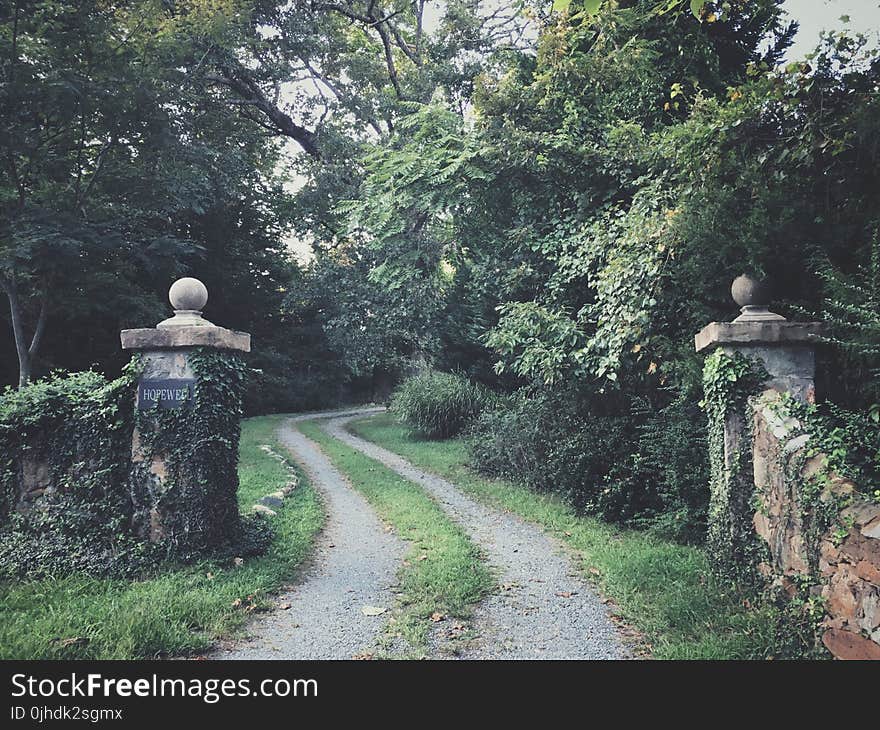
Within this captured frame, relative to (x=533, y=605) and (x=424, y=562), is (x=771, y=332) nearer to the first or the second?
(x=533, y=605)

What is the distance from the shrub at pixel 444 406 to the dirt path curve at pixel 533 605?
19.4ft

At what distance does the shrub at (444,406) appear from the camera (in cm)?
1264

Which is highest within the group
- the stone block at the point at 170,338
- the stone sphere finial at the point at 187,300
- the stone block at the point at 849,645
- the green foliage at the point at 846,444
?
the stone sphere finial at the point at 187,300

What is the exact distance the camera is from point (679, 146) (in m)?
5.41

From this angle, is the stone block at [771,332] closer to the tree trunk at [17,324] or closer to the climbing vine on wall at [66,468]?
the climbing vine on wall at [66,468]

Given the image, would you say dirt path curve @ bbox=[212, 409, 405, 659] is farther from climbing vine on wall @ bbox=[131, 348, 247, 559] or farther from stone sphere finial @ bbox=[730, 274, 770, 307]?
stone sphere finial @ bbox=[730, 274, 770, 307]

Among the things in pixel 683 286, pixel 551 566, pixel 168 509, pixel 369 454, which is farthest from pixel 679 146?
pixel 369 454

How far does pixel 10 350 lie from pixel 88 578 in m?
12.9

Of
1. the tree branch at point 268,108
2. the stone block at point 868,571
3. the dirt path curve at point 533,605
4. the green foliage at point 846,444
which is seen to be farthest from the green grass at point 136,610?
the tree branch at point 268,108

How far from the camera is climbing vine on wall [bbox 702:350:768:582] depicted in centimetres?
402

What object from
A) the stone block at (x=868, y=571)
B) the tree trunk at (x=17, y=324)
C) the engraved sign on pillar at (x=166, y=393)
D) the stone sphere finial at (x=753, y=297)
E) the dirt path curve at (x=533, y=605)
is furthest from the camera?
the tree trunk at (x=17, y=324)

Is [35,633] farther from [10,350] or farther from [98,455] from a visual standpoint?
[10,350]

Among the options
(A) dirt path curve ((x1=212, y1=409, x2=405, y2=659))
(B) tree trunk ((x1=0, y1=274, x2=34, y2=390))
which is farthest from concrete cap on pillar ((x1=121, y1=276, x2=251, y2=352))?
→ (B) tree trunk ((x1=0, y1=274, x2=34, y2=390))

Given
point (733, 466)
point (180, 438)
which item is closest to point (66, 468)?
point (180, 438)
